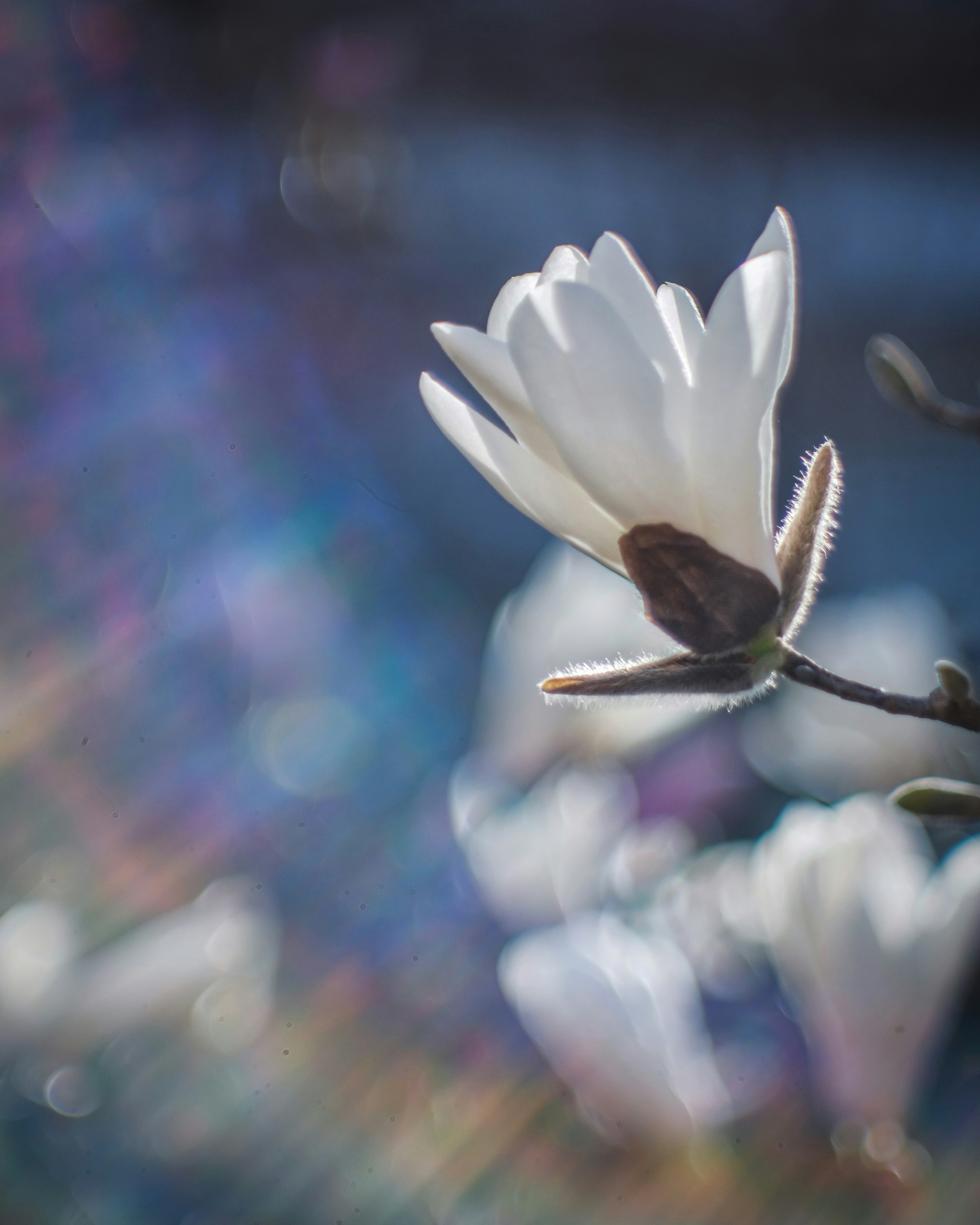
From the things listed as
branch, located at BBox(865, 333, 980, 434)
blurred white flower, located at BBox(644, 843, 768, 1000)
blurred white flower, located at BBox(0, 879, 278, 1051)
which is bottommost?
blurred white flower, located at BBox(644, 843, 768, 1000)

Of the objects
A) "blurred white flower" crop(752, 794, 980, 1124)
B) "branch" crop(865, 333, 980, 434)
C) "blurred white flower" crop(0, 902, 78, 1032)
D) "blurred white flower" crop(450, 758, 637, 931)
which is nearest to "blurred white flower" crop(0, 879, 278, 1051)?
"blurred white flower" crop(0, 902, 78, 1032)

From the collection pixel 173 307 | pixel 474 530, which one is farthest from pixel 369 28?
pixel 474 530

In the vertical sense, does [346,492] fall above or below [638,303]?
below

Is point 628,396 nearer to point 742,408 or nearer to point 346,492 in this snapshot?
point 742,408

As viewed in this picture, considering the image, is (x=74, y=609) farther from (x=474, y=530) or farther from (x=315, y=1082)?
(x=474, y=530)

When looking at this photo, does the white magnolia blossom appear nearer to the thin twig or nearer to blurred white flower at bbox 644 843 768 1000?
the thin twig

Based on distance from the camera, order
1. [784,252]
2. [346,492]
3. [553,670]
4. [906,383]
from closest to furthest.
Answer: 1. [784,252]
2. [906,383]
3. [553,670]
4. [346,492]

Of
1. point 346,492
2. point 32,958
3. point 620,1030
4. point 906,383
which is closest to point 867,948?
point 620,1030
